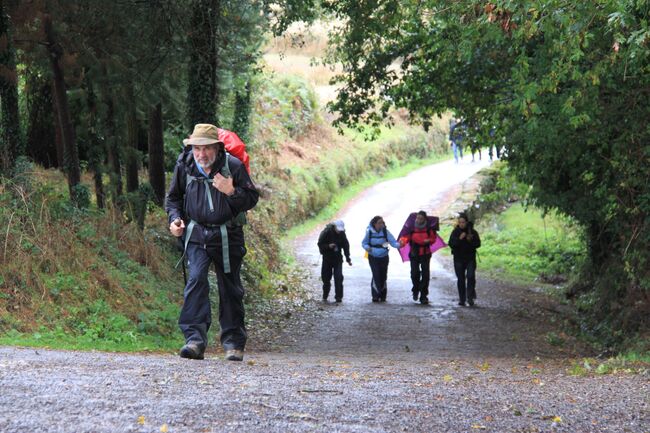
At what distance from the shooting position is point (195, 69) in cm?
1598

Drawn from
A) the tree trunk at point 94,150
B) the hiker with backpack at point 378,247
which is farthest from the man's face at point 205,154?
the hiker with backpack at point 378,247

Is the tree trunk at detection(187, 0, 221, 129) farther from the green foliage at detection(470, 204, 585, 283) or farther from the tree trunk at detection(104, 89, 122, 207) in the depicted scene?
the green foliage at detection(470, 204, 585, 283)

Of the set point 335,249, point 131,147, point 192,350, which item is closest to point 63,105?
point 131,147

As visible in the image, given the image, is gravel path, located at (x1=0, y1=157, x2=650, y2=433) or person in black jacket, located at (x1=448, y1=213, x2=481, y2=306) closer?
gravel path, located at (x1=0, y1=157, x2=650, y2=433)

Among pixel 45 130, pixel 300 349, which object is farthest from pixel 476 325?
pixel 45 130

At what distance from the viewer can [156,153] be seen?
20281mm

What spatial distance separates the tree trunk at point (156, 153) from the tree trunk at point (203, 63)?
11.0 feet

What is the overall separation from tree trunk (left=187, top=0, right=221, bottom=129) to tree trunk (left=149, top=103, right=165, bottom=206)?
336 centimetres

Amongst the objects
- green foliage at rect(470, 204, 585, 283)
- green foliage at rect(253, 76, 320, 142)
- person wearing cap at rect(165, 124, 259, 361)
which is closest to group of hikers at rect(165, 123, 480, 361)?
person wearing cap at rect(165, 124, 259, 361)

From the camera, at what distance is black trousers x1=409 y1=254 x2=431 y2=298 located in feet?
63.2

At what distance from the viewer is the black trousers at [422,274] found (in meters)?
19.2

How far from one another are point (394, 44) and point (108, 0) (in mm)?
5802

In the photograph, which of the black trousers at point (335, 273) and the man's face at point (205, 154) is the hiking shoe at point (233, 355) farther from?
the black trousers at point (335, 273)

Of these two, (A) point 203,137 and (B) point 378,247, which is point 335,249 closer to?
(B) point 378,247
